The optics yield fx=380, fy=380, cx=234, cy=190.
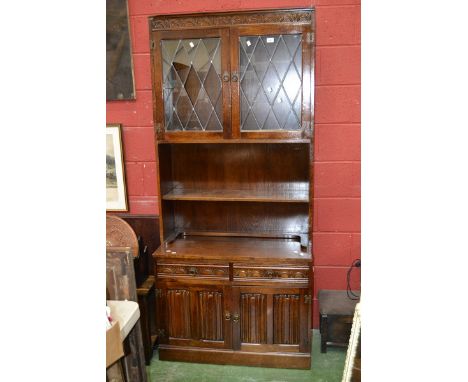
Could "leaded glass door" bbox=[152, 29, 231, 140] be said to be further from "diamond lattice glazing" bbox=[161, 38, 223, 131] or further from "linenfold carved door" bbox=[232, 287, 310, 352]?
"linenfold carved door" bbox=[232, 287, 310, 352]

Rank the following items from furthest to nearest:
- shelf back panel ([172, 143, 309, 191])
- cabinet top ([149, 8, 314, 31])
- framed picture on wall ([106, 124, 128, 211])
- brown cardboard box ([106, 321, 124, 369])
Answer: framed picture on wall ([106, 124, 128, 211]) → shelf back panel ([172, 143, 309, 191]) → cabinet top ([149, 8, 314, 31]) → brown cardboard box ([106, 321, 124, 369])

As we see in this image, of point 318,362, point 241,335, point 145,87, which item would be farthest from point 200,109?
point 318,362

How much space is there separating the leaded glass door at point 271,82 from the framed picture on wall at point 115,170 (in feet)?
3.34

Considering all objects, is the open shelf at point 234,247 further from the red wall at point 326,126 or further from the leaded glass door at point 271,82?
the leaded glass door at point 271,82

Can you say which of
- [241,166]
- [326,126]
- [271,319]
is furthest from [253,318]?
[326,126]

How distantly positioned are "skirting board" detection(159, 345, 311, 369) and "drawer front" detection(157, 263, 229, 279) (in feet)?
1.75

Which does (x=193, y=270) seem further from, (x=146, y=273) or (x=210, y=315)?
(x=146, y=273)

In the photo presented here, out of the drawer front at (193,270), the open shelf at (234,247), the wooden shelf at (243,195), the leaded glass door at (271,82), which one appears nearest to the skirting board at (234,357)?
the drawer front at (193,270)

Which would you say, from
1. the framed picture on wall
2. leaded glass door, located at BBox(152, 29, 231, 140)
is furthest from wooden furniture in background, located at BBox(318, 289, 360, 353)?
the framed picture on wall

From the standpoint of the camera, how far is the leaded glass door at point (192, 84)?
243 centimetres

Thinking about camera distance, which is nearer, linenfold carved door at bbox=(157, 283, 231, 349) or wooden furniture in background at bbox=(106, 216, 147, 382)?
wooden furniture in background at bbox=(106, 216, 147, 382)

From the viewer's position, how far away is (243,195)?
2.67m

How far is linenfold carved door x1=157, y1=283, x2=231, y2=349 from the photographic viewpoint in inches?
102
